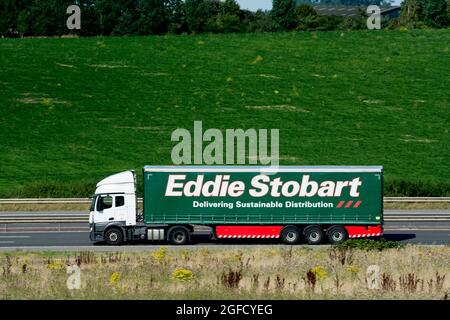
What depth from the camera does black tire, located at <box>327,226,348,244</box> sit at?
4062 centimetres

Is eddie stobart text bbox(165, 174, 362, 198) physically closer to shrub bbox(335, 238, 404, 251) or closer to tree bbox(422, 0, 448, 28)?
shrub bbox(335, 238, 404, 251)

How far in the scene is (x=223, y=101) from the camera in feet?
279

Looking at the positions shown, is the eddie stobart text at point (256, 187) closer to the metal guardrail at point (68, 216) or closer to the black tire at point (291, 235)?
the black tire at point (291, 235)

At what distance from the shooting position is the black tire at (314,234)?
4078 cm

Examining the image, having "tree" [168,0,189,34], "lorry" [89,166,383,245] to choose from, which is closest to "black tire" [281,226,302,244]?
"lorry" [89,166,383,245]

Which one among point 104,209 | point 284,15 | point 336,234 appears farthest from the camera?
point 284,15

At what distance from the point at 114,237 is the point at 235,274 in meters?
12.4

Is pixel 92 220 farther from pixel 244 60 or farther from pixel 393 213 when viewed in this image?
pixel 244 60

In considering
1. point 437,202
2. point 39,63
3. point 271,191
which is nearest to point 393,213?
point 437,202

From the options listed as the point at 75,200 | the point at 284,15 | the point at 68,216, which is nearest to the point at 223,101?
the point at 75,200

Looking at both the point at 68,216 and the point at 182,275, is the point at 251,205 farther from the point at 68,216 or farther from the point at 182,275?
the point at 182,275

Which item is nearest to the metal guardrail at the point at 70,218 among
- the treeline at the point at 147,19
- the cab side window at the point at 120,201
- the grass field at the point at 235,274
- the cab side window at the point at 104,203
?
the cab side window at the point at 104,203

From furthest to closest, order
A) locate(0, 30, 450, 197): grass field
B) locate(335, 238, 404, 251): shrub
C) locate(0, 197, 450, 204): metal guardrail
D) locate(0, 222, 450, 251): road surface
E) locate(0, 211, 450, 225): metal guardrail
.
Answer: locate(0, 30, 450, 197): grass field, locate(0, 197, 450, 204): metal guardrail, locate(0, 211, 450, 225): metal guardrail, locate(0, 222, 450, 251): road surface, locate(335, 238, 404, 251): shrub

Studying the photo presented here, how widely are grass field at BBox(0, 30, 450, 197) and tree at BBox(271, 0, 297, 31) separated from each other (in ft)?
41.7
